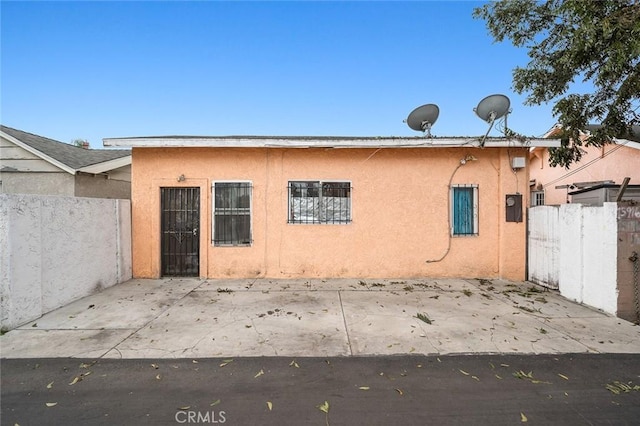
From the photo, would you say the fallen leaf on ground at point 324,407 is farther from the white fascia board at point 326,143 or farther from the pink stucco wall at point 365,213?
the white fascia board at point 326,143

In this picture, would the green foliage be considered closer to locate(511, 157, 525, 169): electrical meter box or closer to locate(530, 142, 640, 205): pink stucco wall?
locate(511, 157, 525, 169): electrical meter box

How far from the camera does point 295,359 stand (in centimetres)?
348

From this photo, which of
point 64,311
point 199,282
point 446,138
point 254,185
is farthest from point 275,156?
point 64,311

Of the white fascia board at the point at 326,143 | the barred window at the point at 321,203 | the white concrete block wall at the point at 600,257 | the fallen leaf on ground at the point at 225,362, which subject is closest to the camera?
the fallen leaf on ground at the point at 225,362

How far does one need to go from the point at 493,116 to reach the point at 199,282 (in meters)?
7.74

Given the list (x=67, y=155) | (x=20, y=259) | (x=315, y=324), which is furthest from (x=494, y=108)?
(x=67, y=155)

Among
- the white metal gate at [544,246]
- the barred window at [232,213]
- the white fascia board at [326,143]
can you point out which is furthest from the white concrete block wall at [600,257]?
the barred window at [232,213]

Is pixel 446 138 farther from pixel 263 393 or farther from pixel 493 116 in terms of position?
pixel 263 393

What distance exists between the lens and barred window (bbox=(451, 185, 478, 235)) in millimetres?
7340

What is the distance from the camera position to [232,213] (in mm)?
7281

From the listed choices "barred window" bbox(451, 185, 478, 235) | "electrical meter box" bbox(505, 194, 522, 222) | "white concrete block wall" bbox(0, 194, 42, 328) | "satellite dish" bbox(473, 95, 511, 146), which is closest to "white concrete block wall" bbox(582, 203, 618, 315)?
"electrical meter box" bbox(505, 194, 522, 222)

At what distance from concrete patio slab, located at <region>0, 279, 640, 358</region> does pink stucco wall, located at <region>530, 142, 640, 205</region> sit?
708 cm

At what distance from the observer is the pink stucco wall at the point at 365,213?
725 centimetres

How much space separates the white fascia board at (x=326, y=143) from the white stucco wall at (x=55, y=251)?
5.04ft
